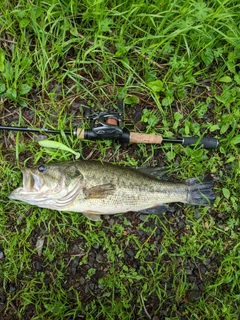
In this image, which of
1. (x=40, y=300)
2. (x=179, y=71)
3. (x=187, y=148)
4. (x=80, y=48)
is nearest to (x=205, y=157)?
(x=187, y=148)

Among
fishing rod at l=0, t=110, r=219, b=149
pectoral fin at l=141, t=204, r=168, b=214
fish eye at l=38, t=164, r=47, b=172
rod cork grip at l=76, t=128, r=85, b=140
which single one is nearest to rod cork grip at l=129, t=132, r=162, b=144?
fishing rod at l=0, t=110, r=219, b=149

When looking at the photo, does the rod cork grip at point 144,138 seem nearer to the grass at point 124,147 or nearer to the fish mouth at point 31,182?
the grass at point 124,147

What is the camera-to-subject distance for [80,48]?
304 cm

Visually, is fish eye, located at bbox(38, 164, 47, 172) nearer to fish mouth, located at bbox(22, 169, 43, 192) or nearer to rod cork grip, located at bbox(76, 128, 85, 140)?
fish mouth, located at bbox(22, 169, 43, 192)

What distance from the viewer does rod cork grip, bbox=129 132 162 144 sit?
290 centimetres

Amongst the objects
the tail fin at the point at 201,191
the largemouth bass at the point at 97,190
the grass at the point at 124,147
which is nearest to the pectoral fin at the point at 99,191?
the largemouth bass at the point at 97,190

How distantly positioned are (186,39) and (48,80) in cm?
137

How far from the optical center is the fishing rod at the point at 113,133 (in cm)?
276

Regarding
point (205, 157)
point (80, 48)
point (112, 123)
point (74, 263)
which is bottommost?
point (74, 263)

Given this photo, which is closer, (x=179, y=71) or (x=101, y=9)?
(x=101, y=9)

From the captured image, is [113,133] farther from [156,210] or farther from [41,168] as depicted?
[156,210]

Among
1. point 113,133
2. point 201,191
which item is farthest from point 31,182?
point 201,191

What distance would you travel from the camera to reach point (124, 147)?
310cm

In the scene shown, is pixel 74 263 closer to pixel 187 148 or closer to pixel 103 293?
pixel 103 293
